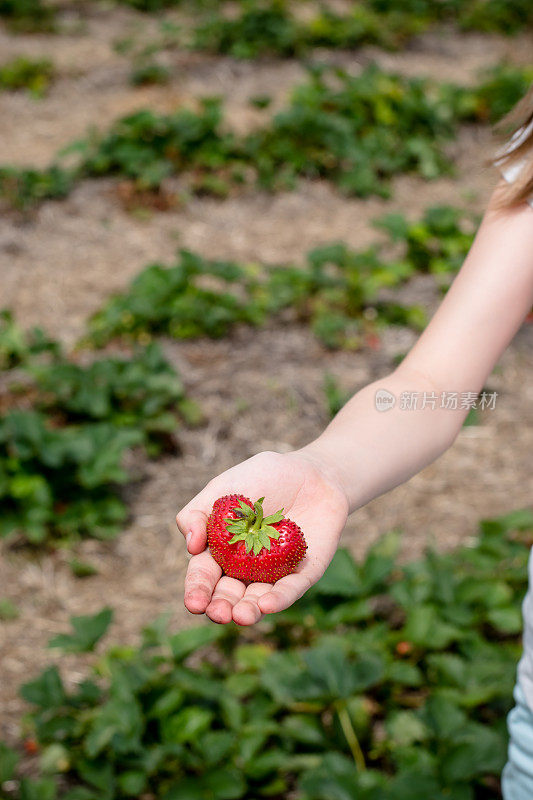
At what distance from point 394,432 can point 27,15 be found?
27.4 ft

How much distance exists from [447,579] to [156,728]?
1.02 m

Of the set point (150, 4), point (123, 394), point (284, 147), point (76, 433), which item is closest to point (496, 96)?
point (284, 147)

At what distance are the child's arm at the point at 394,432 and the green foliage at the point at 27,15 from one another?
7922 millimetres

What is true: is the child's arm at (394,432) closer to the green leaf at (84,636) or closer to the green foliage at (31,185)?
the green leaf at (84,636)

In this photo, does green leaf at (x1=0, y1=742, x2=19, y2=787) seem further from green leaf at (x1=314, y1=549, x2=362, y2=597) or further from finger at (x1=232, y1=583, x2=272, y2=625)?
finger at (x1=232, y1=583, x2=272, y2=625)

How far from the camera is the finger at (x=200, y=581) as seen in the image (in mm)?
1209

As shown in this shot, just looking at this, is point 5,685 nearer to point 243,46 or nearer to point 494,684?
point 494,684

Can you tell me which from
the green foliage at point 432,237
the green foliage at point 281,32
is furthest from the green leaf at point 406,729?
the green foliage at point 281,32

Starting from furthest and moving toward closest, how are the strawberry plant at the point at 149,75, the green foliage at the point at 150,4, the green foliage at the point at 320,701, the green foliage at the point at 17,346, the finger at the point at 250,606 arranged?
A: the green foliage at the point at 150,4
the strawberry plant at the point at 149,75
the green foliage at the point at 17,346
the green foliage at the point at 320,701
the finger at the point at 250,606

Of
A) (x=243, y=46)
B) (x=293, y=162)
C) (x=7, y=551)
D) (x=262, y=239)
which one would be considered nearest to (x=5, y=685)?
(x=7, y=551)

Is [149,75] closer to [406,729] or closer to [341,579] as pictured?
[341,579]

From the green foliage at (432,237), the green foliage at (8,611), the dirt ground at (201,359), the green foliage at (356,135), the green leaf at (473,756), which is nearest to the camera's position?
the green leaf at (473,756)

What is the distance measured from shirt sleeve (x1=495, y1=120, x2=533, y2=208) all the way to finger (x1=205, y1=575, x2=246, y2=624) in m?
0.84

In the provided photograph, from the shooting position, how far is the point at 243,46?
7512 mm
